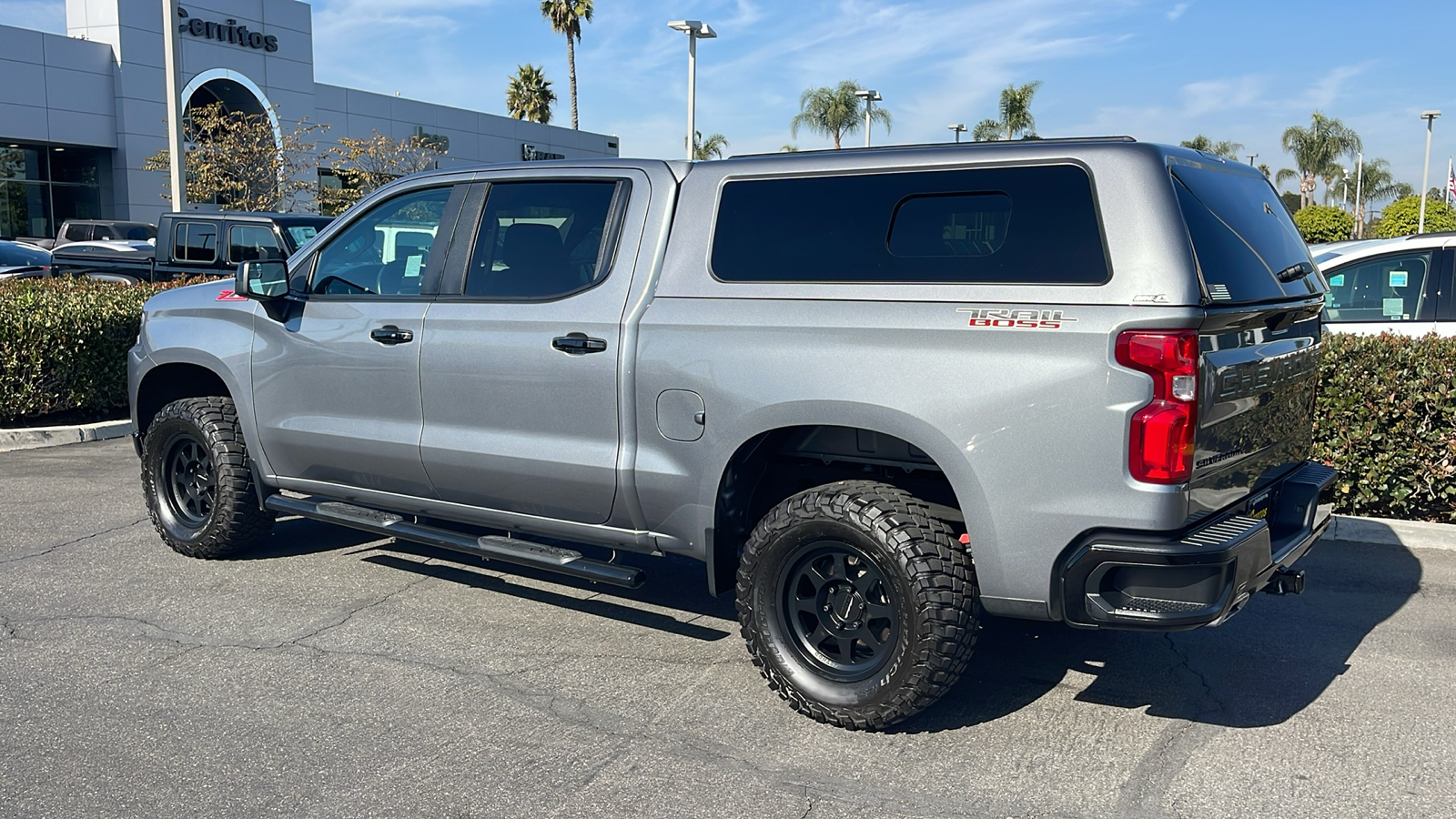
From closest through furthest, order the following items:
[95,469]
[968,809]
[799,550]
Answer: [968,809]
[799,550]
[95,469]

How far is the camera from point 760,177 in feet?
14.6

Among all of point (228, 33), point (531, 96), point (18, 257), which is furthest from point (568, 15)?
point (18, 257)

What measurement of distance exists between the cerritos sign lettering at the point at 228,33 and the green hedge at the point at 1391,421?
1383 inches

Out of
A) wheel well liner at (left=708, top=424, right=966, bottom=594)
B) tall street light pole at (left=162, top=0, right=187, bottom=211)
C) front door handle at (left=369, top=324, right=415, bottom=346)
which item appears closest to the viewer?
wheel well liner at (left=708, top=424, right=966, bottom=594)

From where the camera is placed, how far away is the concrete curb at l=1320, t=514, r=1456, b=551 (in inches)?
261

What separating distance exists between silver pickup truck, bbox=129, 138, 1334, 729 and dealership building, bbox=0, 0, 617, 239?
101 feet

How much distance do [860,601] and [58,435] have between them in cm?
841

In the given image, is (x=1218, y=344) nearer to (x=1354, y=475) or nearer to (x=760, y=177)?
(x=760, y=177)

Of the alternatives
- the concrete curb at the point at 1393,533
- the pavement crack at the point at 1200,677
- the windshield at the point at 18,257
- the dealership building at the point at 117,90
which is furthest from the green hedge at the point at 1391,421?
the dealership building at the point at 117,90

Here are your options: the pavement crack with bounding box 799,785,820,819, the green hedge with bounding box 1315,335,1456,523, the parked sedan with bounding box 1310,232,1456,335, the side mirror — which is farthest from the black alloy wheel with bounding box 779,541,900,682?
the parked sedan with bounding box 1310,232,1456,335

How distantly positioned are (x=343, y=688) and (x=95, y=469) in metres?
5.40

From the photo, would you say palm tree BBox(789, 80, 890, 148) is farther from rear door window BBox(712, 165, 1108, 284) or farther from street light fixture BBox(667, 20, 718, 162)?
rear door window BBox(712, 165, 1108, 284)

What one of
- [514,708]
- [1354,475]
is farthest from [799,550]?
[1354,475]

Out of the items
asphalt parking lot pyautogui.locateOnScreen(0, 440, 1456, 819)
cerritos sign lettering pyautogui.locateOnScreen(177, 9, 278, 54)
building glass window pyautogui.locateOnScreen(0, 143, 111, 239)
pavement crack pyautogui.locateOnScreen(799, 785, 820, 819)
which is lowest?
pavement crack pyautogui.locateOnScreen(799, 785, 820, 819)
